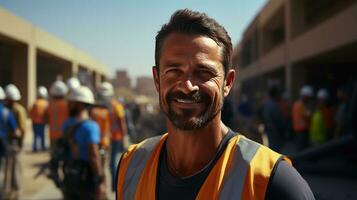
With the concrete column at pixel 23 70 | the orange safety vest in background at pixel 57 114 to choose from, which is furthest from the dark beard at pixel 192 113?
the concrete column at pixel 23 70

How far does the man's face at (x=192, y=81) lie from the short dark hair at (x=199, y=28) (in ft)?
Answer: 0.07

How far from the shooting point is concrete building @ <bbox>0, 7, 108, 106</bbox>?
18328 mm

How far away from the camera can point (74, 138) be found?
4.55 meters

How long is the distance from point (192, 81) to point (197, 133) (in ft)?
0.69

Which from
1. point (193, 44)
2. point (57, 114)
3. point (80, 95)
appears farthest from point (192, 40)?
point (57, 114)

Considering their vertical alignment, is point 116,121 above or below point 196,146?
above

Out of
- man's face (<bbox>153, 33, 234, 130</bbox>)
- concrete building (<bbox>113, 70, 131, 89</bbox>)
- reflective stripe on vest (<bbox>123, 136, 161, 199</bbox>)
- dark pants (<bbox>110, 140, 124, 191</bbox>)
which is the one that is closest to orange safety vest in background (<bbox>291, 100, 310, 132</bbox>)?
dark pants (<bbox>110, 140, 124, 191</bbox>)

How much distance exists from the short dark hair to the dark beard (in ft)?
0.54

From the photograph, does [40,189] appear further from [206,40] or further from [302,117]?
[206,40]

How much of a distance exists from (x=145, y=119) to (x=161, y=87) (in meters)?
18.4

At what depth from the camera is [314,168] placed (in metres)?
4.84

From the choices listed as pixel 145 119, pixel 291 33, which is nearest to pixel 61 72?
pixel 145 119

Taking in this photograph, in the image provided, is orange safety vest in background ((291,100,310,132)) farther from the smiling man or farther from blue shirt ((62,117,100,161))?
the smiling man

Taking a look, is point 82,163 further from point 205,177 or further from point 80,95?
point 205,177
